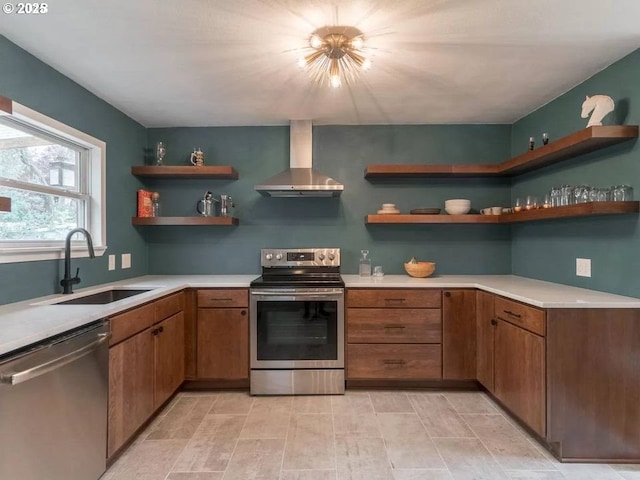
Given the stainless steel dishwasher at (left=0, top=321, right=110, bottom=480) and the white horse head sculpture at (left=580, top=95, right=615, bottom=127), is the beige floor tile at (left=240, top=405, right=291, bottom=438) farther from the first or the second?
the white horse head sculpture at (left=580, top=95, right=615, bottom=127)

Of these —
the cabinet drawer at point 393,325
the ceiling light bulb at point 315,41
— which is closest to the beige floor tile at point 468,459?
the cabinet drawer at point 393,325

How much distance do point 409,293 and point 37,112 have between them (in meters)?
2.77

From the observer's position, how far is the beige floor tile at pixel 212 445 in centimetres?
193

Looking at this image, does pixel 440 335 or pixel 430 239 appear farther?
pixel 430 239

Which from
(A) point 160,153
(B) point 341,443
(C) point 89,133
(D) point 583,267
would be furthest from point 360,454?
(A) point 160,153

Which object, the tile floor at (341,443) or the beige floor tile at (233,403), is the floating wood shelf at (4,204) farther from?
the beige floor tile at (233,403)

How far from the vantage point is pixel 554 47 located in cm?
202

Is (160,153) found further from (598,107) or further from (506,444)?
(506,444)

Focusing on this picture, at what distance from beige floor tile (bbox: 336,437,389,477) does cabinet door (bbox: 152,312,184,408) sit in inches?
48.6

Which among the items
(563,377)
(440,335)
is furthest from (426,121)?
(563,377)

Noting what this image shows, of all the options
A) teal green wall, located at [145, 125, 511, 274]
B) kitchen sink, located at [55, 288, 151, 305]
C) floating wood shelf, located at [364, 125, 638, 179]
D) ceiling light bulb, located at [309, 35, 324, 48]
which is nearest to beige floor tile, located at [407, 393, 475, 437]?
teal green wall, located at [145, 125, 511, 274]

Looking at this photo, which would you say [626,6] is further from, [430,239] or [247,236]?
[247,236]

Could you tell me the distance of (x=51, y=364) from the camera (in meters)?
1.42

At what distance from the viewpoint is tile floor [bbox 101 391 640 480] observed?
73.5 inches
